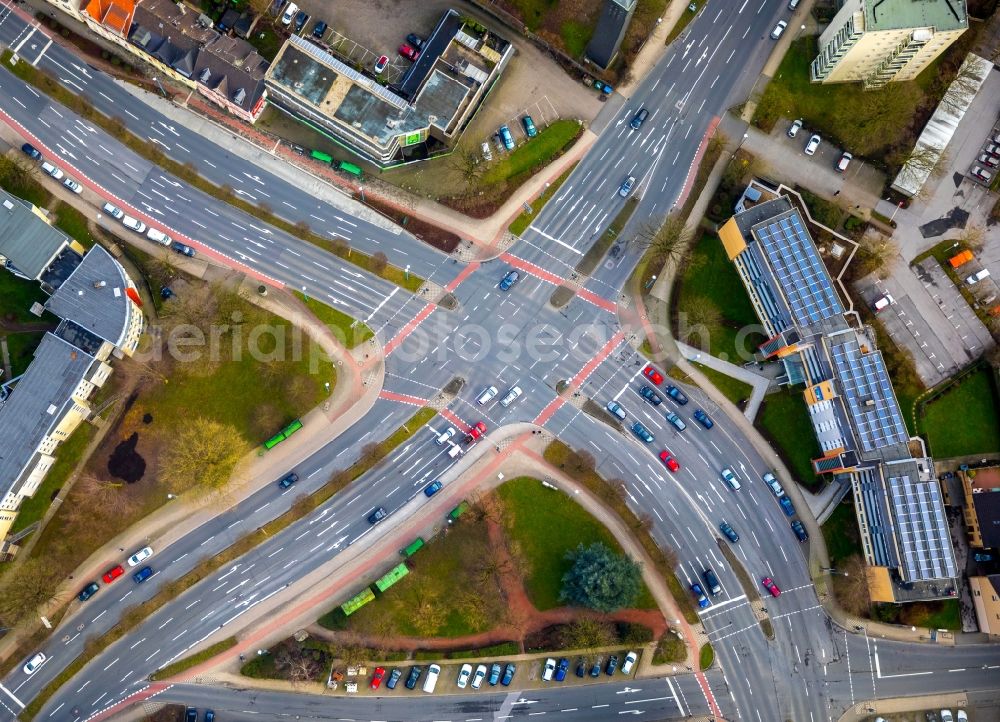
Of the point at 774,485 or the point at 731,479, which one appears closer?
the point at 774,485

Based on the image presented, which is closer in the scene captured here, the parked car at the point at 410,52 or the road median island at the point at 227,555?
the road median island at the point at 227,555

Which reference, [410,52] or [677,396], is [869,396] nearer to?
[677,396]

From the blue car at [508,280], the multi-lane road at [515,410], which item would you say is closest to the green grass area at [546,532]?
the multi-lane road at [515,410]

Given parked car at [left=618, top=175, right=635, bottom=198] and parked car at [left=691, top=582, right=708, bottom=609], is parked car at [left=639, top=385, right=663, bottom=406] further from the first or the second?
parked car at [left=618, top=175, right=635, bottom=198]

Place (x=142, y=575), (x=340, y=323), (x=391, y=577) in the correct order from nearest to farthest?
(x=142, y=575)
(x=391, y=577)
(x=340, y=323)

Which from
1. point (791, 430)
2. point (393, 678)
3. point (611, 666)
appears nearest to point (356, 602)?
point (393, 678)

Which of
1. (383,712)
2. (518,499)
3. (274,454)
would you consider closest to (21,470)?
(274,454)

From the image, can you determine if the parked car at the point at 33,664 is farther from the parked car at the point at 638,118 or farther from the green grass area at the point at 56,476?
the parked car at the point at 638,118

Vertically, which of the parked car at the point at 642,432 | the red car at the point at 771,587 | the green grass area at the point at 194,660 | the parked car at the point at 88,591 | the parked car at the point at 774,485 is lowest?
the green grass area at the point at 194,660

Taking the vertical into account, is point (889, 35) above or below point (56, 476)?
above
